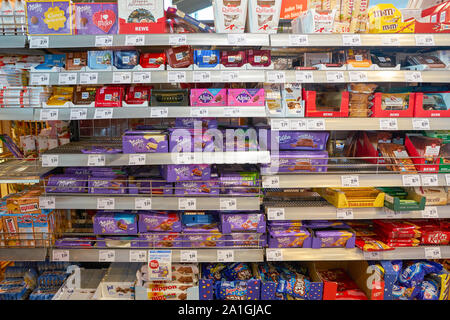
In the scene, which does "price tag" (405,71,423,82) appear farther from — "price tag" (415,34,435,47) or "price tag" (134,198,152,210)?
"price tag" (134,198,152,210)

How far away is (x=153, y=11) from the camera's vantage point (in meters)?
1.88

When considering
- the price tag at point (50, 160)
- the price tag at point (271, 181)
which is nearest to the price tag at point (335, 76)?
the price tag at point (271, 181)

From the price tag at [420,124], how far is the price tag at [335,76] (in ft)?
1.79

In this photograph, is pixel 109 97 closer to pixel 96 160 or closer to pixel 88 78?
pixel 88 78

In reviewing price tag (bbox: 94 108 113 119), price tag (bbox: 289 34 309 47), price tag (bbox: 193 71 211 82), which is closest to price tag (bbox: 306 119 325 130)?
price tag (bbox: 289 34 309 47)

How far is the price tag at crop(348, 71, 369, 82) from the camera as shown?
192 centimetres

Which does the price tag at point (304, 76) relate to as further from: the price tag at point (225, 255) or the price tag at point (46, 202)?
the price tag at point (46, 202)

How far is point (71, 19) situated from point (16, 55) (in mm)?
608

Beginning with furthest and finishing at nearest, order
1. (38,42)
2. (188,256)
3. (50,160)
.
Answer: (188,256) < (50,160) < (38,42)

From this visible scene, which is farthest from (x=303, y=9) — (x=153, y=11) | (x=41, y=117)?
(x=41, y=117)

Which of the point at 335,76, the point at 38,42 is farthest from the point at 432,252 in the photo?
the point at 38,42

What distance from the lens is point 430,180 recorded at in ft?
6.59

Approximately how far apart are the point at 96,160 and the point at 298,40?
1440 mm

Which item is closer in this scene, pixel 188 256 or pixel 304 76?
pixel 304 76
